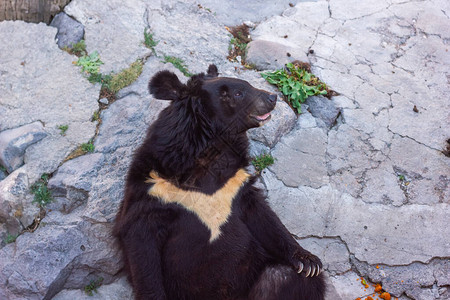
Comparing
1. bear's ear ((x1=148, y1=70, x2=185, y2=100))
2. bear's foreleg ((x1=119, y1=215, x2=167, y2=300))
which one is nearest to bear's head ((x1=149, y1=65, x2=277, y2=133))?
bear's ear ((x1=148, y1=70, x2=185, y2=100))

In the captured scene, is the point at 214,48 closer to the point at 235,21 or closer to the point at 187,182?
the point at 235,21

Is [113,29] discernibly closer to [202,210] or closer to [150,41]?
[150,41]

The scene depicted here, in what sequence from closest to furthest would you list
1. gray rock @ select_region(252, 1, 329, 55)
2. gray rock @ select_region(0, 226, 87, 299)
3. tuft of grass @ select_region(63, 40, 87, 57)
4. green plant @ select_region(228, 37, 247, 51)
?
gray rock @ select_region(0, 226, 87, 299), tuft of grass @ select_region(63, 40, 87, 57), green plant @ select_region(228, 37, 247, 51), gray rock @ select_region(252, 1, 329, 55)

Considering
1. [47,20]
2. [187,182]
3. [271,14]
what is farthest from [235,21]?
[187,182]

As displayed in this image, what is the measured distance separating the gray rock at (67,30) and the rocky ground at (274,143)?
0.8 inches

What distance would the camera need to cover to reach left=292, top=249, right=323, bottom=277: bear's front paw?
2.90 m

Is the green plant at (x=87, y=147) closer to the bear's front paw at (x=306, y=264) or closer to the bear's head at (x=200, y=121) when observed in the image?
the bear's head at (x=200, y=121)

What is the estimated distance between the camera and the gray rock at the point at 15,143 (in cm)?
348

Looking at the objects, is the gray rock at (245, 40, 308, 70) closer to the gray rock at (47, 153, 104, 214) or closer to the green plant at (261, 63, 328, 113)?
the green plant at (261, 63, 328, 113)

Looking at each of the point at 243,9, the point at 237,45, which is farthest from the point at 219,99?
the point at 243,9

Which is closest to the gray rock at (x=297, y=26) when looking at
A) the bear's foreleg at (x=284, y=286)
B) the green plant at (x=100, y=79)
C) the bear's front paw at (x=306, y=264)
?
the green plant at (x=100, y=79)

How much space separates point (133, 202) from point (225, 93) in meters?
0.80

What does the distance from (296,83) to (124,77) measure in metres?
1.42

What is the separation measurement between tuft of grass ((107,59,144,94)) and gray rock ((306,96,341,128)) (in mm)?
1445
